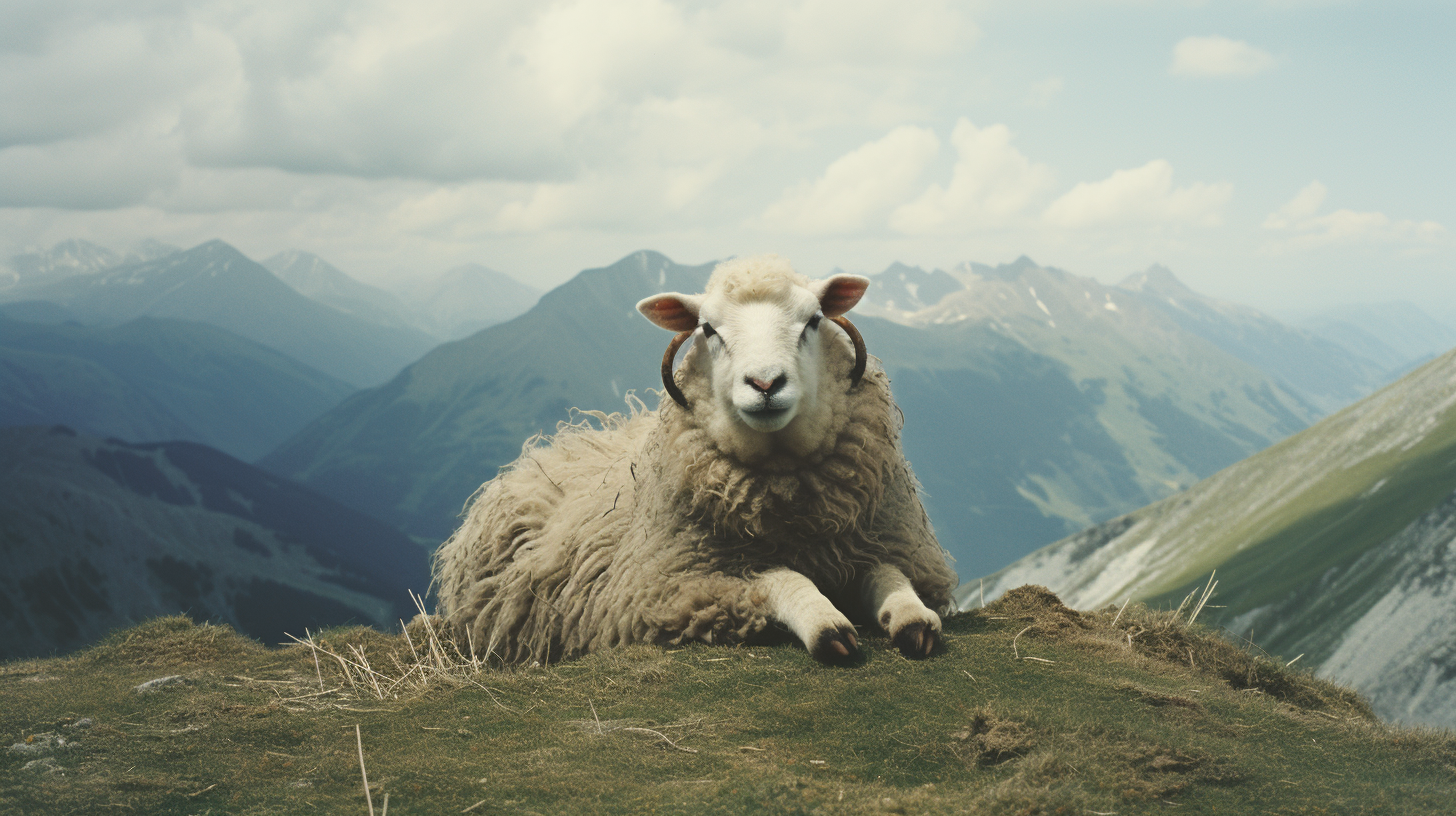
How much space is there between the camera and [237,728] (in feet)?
20.1

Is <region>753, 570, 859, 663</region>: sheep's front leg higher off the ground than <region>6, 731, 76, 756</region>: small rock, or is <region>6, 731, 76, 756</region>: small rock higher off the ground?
<region>753, 570, 859, 663</region>: sheep's front leg

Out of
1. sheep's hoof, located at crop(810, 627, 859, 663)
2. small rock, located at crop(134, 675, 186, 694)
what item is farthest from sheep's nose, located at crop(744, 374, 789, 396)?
small rock, located at crop(134, 675, 186, 694)

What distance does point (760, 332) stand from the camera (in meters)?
7.65

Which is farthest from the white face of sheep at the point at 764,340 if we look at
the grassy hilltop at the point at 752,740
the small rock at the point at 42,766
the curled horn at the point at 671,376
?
the small rock at the point at 42,766

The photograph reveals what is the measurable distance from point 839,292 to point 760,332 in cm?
129

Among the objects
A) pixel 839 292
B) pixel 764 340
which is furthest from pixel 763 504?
pixel 839 292

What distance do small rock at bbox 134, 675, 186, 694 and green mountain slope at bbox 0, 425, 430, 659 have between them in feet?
357

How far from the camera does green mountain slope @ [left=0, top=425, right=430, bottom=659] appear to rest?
11950 centimetres

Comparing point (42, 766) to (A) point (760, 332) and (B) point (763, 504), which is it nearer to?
(B) point (763, 504)

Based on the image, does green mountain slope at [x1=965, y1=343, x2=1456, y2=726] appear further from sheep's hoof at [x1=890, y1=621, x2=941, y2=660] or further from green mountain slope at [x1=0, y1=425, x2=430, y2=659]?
green mountain slope at [x1=0, y1=425, x2=430, y2=659]

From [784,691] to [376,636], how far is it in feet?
23.1

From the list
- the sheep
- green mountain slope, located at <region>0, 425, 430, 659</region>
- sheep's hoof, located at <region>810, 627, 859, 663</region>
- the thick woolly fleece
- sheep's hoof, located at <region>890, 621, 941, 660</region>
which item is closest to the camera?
sheep's hoof, located at <region>810, 627, 859, 663</region>

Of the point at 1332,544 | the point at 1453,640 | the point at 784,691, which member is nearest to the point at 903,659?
the point at 784,691

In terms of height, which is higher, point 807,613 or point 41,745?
point 807,613
